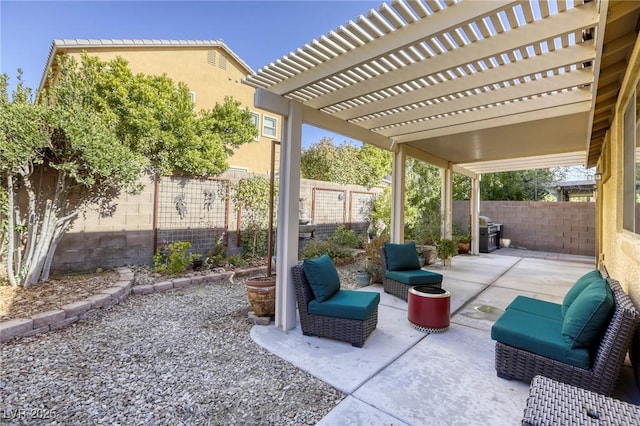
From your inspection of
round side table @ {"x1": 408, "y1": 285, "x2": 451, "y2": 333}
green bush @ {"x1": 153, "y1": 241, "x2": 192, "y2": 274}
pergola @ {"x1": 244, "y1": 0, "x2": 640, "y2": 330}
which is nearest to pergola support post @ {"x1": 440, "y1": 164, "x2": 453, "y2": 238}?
pergola @ {"x1": 244, "y1": 0, "x2": 640, "y2": 330}

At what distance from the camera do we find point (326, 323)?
3385 millimetres

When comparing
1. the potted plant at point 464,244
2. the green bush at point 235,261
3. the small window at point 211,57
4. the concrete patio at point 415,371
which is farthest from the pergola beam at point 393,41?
the small window at point 211,57

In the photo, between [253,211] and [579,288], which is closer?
[579,288]

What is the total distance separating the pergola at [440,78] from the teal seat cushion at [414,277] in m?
1.99

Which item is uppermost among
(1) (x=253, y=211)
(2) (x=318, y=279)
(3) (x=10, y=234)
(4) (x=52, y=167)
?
(4) (x=52, y=167)

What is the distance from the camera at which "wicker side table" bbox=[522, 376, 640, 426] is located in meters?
1.55

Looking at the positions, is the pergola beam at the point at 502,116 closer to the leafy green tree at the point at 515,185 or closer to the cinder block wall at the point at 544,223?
the cinder block wall at the point at 544,223

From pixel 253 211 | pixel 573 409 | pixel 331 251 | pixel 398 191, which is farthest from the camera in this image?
pixel 331 251

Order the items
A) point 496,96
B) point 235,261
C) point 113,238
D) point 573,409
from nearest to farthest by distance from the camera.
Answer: point 573,409, point 496,96, point 113,238, point 235,261

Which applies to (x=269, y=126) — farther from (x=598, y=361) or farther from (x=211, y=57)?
(x=598, y=361)

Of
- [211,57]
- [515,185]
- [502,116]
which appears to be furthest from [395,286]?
[515,185]

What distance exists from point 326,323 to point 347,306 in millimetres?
338

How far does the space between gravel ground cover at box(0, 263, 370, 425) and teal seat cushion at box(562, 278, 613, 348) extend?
6.28ft

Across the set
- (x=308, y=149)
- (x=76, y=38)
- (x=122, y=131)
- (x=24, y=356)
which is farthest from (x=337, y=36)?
(x=308, y=149)
